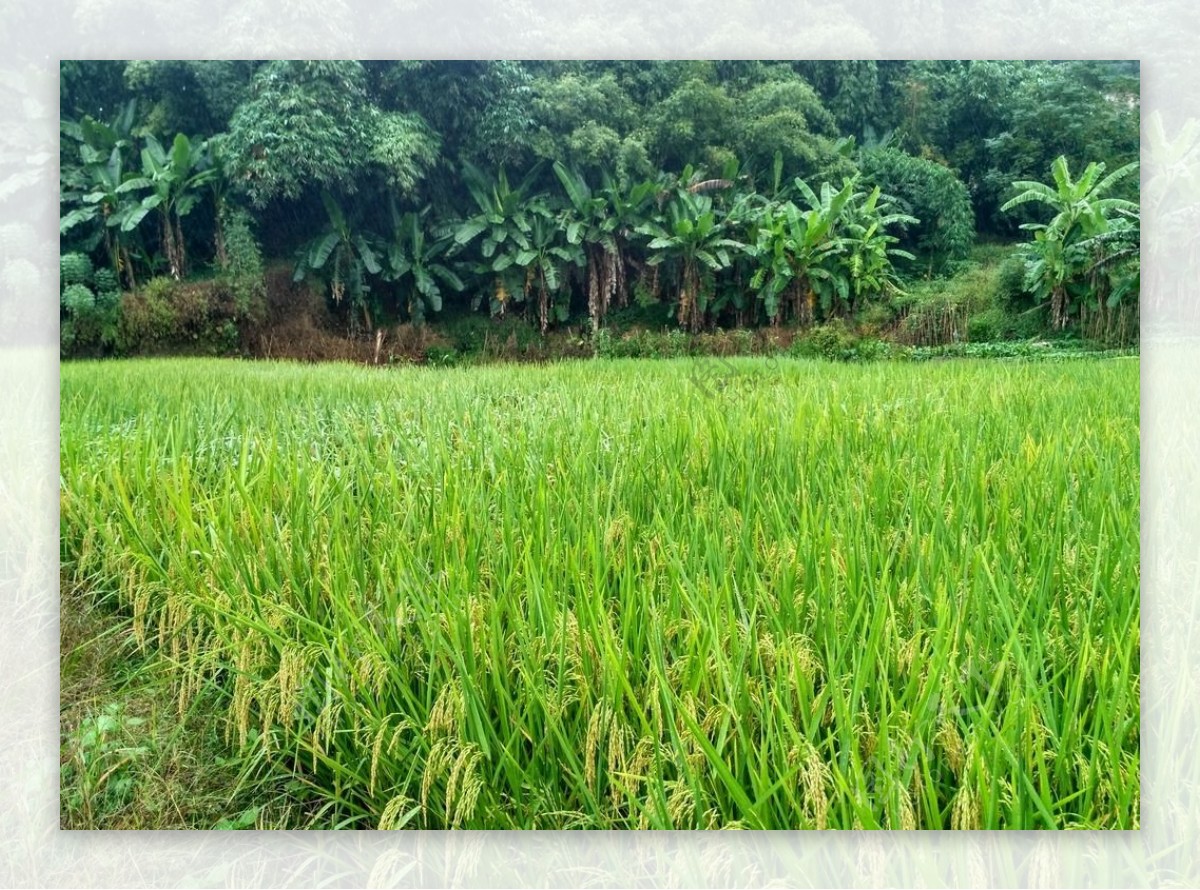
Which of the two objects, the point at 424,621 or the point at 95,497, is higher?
the point at 95,497

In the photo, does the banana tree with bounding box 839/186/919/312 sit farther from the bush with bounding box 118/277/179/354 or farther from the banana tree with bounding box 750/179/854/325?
the bush with bounding box 118/277/179/354

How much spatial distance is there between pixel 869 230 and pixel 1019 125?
0.49 meters

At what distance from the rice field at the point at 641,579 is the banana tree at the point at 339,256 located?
0.24m

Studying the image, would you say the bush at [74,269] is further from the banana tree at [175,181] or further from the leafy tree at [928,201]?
the leafy tree at [928,201]

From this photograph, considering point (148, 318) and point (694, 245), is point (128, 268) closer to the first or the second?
point (148, 318)

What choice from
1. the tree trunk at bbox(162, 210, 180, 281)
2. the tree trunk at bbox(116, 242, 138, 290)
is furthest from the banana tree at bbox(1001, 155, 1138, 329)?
the tree trunk at bbox(116, 242, 138, 290)

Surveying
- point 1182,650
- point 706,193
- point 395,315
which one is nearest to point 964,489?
point 1182,650

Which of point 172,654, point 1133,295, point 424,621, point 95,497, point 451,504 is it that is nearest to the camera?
point 424,621

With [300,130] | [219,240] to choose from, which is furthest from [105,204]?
[300,130]

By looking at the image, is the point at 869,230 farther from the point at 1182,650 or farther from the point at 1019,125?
the point at 1182,650

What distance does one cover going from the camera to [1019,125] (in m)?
2.31

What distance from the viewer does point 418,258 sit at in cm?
231

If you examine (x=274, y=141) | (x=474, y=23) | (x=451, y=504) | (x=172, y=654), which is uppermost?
(x=474, y=23)

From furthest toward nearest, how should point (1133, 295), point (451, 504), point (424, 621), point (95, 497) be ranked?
point (1133, 295) → point (95, 497) → point (451, 504) → point (424, 621)
